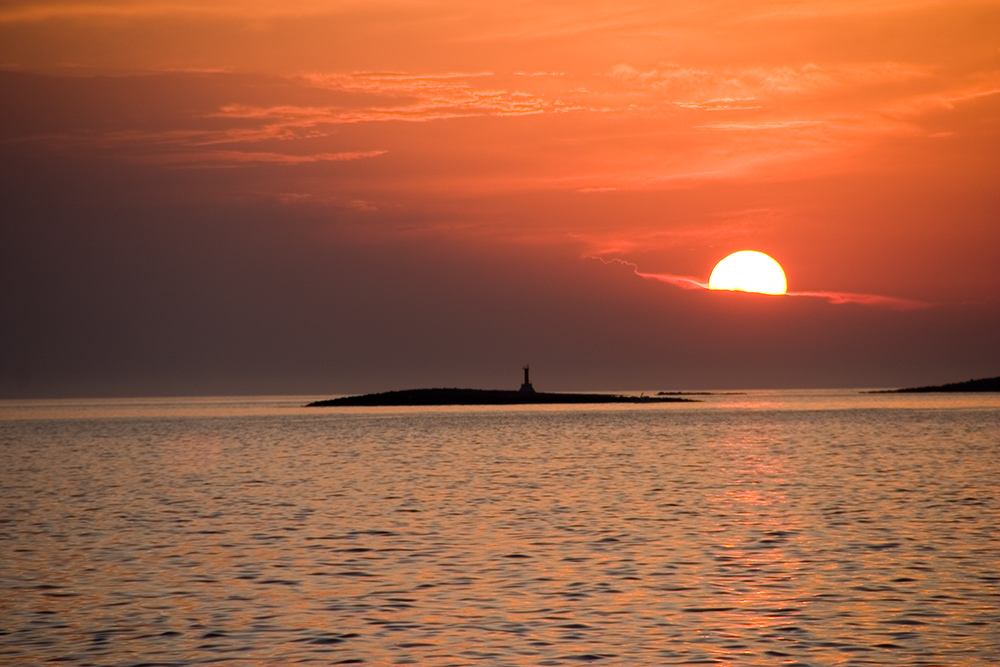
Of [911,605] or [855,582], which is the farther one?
[855,582]

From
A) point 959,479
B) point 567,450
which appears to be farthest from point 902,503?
point 567,450

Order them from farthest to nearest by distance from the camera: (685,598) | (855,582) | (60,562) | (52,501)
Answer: (52,501) < (60,562) < (855,582) < (685,598)

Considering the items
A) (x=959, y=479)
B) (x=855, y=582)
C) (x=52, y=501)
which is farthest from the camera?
(x=959, y=479)

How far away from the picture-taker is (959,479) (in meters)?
54.1

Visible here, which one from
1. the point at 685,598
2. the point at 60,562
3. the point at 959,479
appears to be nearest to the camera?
the point at 685,598

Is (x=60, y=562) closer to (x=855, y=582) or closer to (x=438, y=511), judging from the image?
(x=438, y=511)

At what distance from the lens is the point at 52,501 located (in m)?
50.1

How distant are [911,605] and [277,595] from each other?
44.4 ft

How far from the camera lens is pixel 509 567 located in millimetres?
28922

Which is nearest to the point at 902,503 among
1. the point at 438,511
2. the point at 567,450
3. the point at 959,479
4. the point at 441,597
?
the point at 959,479

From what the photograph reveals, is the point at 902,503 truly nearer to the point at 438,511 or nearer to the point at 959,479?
the point at 959,479

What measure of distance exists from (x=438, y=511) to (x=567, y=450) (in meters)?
44.9

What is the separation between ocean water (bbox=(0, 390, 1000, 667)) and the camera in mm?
20438

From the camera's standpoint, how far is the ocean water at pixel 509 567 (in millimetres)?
20438
